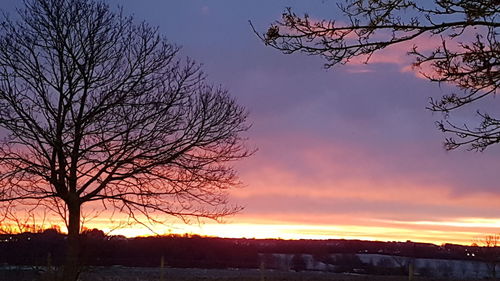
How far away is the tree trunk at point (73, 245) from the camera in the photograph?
999cm

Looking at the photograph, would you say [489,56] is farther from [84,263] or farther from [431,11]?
[84,263]

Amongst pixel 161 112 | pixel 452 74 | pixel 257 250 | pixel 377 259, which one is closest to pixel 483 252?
pixel 377 259

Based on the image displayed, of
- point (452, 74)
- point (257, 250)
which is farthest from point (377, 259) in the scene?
point (452, 74)

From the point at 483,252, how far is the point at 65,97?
36.0 m

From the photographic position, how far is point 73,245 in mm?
11211

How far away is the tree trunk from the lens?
9992 millimetres

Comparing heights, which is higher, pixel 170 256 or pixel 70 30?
pixel 70 30

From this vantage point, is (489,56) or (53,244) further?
(53,244)

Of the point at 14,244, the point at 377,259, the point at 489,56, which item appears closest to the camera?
the point at 489,56

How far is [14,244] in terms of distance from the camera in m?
11.0

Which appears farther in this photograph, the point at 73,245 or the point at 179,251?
the point at 179,251

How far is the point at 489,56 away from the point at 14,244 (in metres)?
8.05

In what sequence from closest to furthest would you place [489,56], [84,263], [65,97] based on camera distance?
[489,56], [84,263], [65,97]

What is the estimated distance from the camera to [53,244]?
11930mm
